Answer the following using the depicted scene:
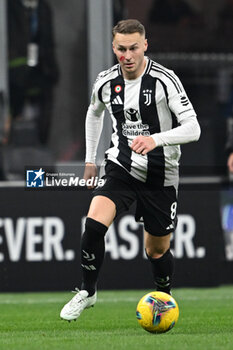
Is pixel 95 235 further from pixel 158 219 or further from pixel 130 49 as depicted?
pixel 130 49

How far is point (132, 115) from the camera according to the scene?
779cm

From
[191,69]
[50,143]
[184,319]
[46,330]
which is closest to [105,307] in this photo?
[184,319]

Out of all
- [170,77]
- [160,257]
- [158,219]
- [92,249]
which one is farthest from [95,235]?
[170,77]

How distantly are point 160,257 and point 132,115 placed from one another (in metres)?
1.18

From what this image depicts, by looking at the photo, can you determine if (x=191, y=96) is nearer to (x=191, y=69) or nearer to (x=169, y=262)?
(x=191, y=69)

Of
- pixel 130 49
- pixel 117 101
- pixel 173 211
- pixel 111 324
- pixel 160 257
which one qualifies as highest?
pixel 130 49

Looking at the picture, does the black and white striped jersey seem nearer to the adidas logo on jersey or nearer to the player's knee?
the adidas logo on jersey

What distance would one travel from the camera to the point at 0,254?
11.6 m

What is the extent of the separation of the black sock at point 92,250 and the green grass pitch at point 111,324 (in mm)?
362

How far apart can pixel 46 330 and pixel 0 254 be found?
3872 mm

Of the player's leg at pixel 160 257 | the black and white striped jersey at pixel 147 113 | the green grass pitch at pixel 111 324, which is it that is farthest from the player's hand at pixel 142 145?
the green grass pitch at pixel 111 324

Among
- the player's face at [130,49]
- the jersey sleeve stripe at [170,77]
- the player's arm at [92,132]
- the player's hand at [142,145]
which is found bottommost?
the player's arm at [92,132]

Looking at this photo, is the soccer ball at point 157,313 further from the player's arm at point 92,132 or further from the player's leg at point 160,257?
the player's arm at point 92,132

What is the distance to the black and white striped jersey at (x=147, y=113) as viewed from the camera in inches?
303
